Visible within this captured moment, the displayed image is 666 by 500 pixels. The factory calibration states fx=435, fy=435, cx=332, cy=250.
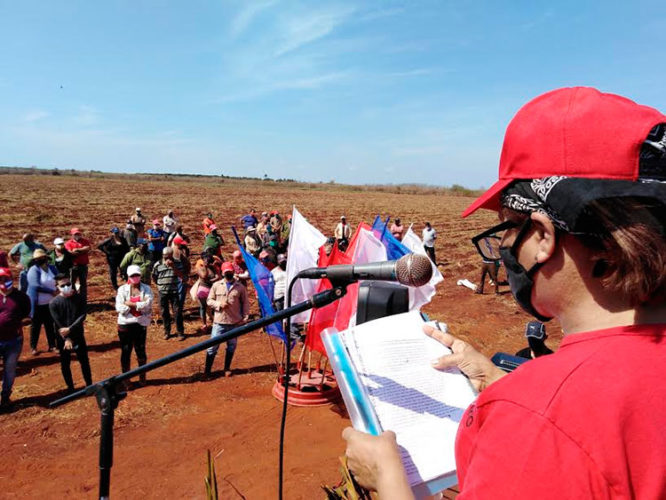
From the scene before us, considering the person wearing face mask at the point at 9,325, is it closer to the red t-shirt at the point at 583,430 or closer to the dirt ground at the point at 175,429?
the dirt ground at the point at 175,429

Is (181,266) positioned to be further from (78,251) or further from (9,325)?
(9,325)

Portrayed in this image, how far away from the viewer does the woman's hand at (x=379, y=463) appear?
1.27 m

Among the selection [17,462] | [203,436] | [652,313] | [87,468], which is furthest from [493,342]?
[652,313]

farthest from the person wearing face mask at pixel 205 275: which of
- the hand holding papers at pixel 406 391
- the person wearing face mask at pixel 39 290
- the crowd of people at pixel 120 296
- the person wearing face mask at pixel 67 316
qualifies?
the hand holding papers at pixel 406 391

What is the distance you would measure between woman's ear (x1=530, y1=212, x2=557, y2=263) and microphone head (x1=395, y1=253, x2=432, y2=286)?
61cm

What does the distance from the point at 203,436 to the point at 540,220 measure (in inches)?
231

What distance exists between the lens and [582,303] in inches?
42.4

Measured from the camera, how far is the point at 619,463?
84 cm

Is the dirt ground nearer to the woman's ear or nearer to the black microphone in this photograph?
the black microphone

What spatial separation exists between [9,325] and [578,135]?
7.52 meters

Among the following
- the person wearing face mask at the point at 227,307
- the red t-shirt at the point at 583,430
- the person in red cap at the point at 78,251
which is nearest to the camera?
the red t-shirt at the point at 583,430

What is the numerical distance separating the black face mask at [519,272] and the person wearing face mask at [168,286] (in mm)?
8829

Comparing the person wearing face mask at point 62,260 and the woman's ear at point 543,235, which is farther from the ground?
the woman's ear at point 543,235

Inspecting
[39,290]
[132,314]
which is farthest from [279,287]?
[39,290]
